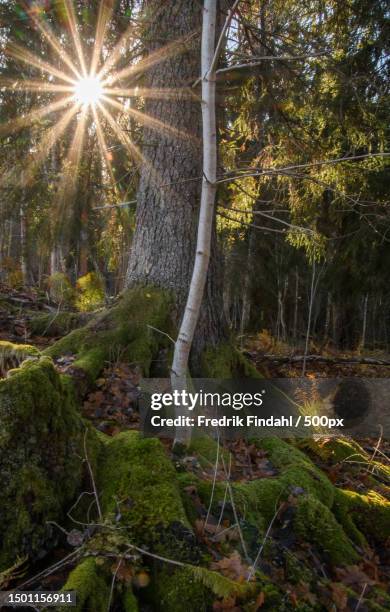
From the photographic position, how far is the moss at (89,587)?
1948 millimetres

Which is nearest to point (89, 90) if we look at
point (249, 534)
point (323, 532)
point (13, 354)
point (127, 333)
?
point (127, 333)

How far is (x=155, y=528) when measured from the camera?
8.05ft

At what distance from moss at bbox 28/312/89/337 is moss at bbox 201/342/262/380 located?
6.71 feet

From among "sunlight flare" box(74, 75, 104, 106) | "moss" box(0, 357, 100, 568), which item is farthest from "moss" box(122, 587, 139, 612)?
"sunlight flare" box(74, 75, 104, 106)

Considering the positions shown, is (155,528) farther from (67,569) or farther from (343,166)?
(343,166)

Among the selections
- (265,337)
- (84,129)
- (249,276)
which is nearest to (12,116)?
(84,129)

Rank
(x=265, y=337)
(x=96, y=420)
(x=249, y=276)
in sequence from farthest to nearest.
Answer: (x=249, y=276) < (x=265, y=337) < (x=96, y=420)

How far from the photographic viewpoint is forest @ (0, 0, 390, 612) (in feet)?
7.68

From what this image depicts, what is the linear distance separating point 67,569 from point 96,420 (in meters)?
1.84

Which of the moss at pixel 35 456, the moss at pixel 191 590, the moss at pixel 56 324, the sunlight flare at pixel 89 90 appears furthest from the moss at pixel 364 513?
the sunlight flare at pixel 89 90

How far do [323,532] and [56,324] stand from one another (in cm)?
448

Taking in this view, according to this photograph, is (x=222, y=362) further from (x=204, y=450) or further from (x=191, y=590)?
(x=191, y=590)

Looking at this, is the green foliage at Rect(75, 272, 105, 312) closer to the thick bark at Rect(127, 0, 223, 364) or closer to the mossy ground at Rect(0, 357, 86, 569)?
the thick bark at Rect(127, 0, 223, 364)

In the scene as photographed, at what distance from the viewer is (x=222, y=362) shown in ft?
17.2
